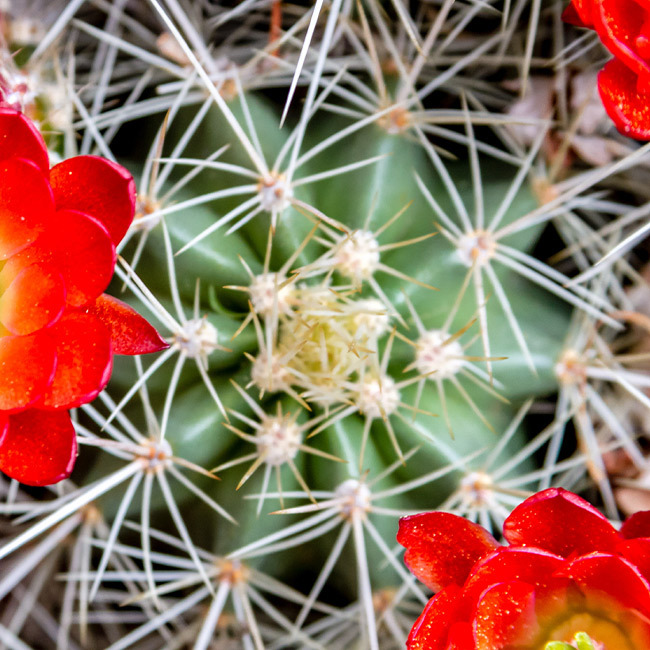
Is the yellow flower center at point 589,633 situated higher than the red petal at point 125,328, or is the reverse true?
the red petal at point 125,328

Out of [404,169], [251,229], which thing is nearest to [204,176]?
[251,229]

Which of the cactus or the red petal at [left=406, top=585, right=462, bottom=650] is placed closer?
the red petal at [left=406, top=585, right=462, bottom=650]

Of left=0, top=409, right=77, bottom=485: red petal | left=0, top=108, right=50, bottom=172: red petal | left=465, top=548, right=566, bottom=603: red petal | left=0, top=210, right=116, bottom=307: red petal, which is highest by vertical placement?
left=0, top=108, right=50, bottom=172: red petal

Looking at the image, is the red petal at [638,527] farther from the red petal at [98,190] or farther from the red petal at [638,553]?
the red petal at [98,190]

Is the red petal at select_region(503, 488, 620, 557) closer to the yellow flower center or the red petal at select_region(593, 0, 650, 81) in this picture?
the yellow flower center

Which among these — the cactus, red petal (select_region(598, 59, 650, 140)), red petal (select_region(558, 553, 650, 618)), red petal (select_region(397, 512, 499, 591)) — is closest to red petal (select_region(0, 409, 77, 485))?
the cactus

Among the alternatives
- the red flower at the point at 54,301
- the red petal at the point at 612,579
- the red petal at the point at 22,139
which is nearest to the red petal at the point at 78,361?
the red flower at the point at 54,301

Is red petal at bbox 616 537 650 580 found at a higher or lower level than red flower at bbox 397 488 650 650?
higher
